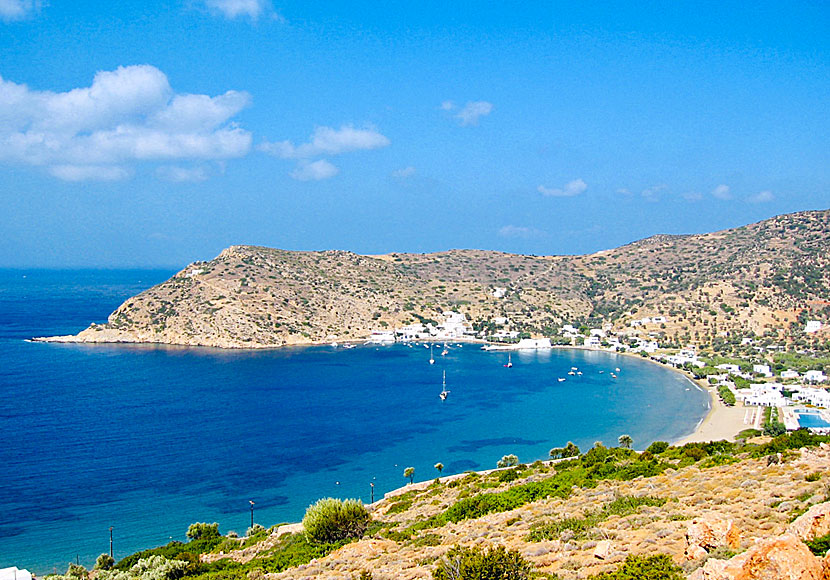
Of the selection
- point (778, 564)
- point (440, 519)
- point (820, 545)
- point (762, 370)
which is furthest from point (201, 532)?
point (762, 370)

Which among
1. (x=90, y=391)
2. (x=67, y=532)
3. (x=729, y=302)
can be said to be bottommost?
(x=67, y=532)

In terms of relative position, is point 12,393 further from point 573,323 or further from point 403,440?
point 573,323

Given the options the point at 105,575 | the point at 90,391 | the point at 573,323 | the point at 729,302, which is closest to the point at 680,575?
the point at 105,575

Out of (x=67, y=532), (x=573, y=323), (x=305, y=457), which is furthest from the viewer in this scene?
(x=573, y=323)

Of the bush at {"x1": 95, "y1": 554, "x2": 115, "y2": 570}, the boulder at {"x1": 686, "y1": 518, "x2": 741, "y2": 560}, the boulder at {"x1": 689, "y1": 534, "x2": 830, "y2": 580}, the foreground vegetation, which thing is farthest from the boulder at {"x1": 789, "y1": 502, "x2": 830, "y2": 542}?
the bush at {"x1": 95, "y1": 554, "x2": 115, "y2": 570}

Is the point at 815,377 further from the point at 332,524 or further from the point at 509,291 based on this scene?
the point at 509,291

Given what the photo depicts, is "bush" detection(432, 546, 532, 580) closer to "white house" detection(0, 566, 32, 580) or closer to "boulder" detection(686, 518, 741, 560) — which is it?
"boulder" detection(686, 518, 741, 560)

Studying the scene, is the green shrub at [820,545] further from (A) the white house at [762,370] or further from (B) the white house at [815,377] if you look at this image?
(A) the white house at [762,370]
